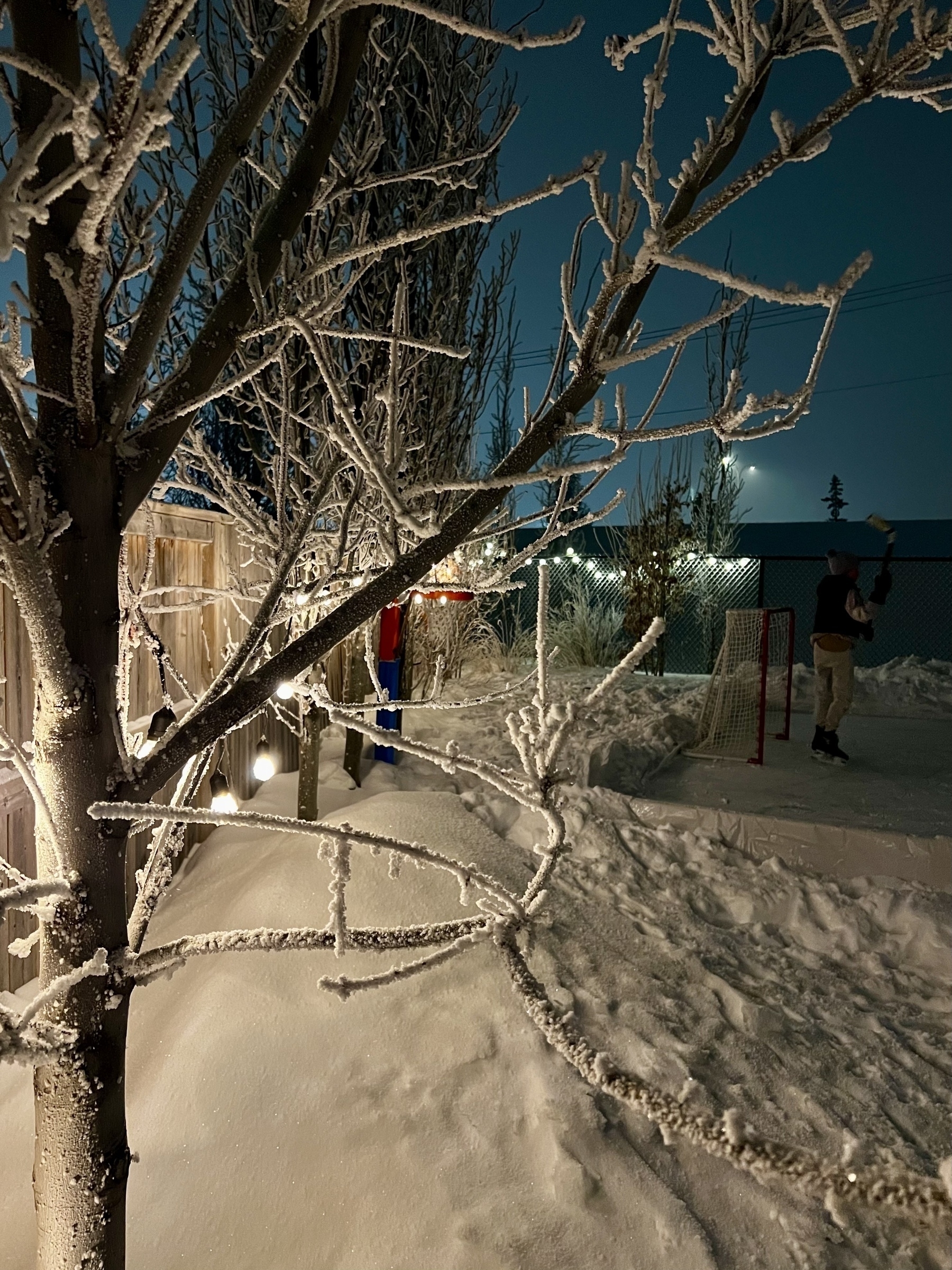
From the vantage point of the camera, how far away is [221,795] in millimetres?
2955

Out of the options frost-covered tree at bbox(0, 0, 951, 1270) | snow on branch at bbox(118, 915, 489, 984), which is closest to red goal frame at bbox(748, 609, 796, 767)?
frost-covered tree at bbox(0, 0, 951, 1270)

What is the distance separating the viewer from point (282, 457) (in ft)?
6.03

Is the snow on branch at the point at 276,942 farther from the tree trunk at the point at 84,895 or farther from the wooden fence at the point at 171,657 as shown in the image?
the wooden fence at the point at 171,657

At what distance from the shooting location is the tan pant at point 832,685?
6.53 m

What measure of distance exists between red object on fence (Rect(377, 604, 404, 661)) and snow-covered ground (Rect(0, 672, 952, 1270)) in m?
1.56

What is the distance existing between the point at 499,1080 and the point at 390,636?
351cm

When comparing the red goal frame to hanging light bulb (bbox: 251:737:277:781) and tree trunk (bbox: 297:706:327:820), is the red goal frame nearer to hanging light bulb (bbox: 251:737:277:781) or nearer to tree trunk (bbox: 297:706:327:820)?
tree trunk (bbox: 297:706:327:820)

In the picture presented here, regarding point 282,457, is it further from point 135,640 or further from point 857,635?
point 857,635

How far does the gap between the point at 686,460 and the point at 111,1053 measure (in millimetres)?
13418

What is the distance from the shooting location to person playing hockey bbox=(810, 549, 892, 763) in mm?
6457

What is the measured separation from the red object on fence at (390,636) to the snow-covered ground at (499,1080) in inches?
61.6

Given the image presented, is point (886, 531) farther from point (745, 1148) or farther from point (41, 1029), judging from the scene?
point (41, 1029)

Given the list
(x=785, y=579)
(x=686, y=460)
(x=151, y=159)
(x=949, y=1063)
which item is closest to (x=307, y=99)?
(x=151, y=159)

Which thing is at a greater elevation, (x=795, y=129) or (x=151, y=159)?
(x=151, y=159)
